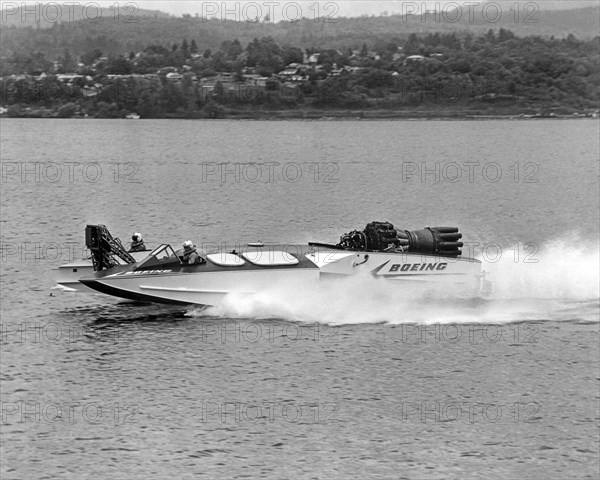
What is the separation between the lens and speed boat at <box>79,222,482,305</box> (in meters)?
38.9

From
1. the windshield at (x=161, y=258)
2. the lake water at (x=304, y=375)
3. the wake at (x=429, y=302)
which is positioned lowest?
the lake water at (x=304, y=375)

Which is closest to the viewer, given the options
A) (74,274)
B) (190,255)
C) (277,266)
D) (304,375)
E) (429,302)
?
(304,375)

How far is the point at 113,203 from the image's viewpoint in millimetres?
85438

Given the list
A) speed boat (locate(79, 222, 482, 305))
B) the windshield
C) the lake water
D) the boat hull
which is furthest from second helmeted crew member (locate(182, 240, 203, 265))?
the lake water

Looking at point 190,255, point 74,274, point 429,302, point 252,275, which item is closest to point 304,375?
point 252,275

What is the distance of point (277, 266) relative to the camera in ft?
129

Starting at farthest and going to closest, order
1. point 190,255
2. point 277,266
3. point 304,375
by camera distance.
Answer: point 277,266, point 190,255, point 304,375

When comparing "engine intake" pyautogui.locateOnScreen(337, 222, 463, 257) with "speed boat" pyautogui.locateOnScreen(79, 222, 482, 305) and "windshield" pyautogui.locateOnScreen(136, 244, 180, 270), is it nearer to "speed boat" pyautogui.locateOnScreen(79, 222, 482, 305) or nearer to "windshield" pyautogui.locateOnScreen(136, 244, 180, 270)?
"speed boat" pyautogui.locateOnScreen(79, 222, 482, 305)

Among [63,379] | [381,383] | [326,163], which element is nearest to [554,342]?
[381,383]

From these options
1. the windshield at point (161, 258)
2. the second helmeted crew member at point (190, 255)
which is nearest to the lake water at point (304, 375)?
the second helmeted crew member at point (190, 255)

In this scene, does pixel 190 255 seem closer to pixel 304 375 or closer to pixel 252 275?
pixel 252 275

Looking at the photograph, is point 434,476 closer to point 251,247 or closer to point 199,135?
point 251,247

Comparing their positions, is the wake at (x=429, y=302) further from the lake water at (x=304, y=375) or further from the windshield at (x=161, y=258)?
the windshield at (x=161, y=258)

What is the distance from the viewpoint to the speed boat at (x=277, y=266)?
38.9m
